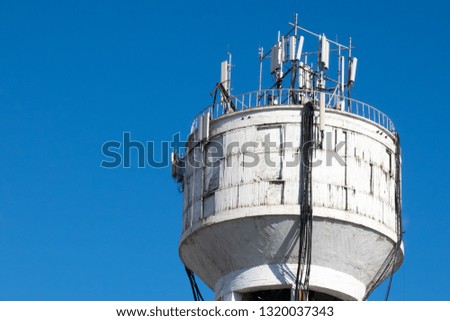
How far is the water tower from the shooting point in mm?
34562

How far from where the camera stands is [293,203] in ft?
113

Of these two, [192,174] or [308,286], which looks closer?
[308,286]

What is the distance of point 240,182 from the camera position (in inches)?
1389

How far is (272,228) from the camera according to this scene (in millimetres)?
34531

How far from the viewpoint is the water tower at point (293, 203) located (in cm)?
3456

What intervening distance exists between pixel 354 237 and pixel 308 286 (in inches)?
77.9

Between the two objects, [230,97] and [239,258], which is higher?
[230,97]
